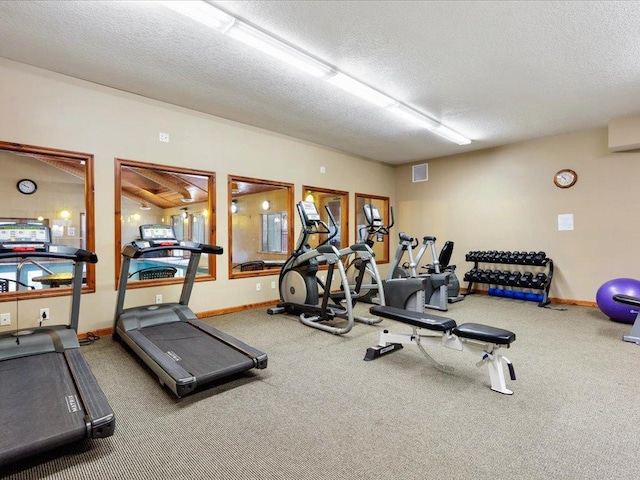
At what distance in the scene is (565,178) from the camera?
5723 mm

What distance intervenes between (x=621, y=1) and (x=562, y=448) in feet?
10.4

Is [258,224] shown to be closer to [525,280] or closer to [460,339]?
[525,280]

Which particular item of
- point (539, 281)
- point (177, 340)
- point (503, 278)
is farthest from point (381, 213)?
point (177, 340)

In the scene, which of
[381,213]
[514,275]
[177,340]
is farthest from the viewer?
[381,213]

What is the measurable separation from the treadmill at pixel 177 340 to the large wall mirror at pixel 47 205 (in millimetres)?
837

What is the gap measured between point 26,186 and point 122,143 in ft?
6.15

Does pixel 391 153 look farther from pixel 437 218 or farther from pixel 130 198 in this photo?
pixel 130 198

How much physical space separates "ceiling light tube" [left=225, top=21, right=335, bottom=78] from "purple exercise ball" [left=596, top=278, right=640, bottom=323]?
15.3 ft

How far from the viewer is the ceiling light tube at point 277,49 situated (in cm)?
278

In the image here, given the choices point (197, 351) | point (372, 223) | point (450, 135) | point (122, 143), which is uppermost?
point (450, 135)

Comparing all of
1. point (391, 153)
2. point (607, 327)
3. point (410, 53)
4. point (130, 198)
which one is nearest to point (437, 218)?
point (391, 153)

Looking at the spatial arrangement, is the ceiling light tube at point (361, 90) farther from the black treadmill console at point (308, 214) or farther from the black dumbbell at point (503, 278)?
the black dumbbell at point (503, 278)

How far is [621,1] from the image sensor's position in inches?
97.3

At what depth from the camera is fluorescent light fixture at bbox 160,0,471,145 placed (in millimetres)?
2508
